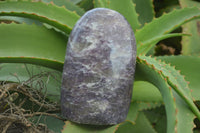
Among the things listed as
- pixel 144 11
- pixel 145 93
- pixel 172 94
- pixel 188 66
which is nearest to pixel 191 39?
pixel 144 11

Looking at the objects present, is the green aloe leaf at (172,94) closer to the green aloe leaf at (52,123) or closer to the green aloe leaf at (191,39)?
the green aloe leaf at (52,123)

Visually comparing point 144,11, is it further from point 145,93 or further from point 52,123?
point 52,123

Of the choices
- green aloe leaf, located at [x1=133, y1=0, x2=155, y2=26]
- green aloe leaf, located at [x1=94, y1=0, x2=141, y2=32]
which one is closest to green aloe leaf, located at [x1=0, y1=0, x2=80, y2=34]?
green aloe leaf, located at [x1=94, y1=0, x2=141, y2=32]

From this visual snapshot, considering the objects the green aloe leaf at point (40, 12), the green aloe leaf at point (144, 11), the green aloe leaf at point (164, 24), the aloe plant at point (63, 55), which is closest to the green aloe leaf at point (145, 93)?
the aloe plant at point (63, 55)

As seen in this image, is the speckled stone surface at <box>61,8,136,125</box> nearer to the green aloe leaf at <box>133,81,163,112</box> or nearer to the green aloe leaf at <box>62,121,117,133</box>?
the green aloe leaf at <box>62,121,117,133</box>

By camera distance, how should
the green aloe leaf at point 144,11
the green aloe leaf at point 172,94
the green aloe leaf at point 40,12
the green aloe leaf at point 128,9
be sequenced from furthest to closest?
the green aloe leaf at point 144,11, the green aloe leaf at point 128,9, the green aloe leaf at point 40,12, the green aloe leaf at point 172,94

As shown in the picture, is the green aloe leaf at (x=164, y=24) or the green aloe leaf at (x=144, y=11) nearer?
the green aloe leaf at (x=164, y=24)

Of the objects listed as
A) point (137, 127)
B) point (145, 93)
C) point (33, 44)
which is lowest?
point (137, 127)
